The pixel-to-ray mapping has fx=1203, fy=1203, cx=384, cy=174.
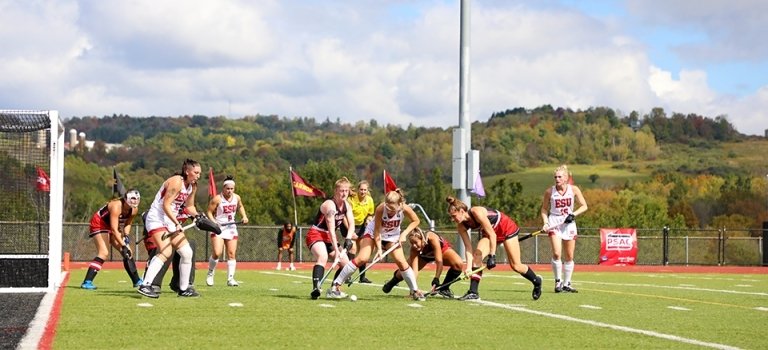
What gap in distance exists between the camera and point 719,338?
10648 millimetres

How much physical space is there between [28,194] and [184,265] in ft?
12.4

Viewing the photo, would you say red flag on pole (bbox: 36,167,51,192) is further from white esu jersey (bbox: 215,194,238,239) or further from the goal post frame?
white esu jersey (bbox: 215,194,238,239)

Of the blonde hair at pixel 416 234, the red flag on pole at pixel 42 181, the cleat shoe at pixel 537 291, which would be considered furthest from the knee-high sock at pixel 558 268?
the red flag on pole at pixel 42 181

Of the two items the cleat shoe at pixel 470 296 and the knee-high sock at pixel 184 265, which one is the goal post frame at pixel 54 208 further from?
the cleat shoe at pixel 470 296

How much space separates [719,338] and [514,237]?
5.42m

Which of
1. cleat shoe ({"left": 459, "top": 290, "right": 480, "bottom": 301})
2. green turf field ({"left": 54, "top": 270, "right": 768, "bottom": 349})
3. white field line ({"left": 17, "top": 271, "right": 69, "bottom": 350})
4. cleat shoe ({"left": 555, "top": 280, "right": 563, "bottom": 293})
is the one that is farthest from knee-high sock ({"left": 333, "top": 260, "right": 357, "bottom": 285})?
cleat shoe ({"left": 555, "top": 280, "right": 563, "bottom": 293})

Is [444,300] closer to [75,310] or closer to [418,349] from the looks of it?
[75,310]

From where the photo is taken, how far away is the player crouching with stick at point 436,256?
52.3 feet

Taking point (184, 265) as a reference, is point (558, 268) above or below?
below

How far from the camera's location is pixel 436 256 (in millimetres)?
16141

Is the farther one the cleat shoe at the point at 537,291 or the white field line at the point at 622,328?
the cleat shoe at the point at 537,291

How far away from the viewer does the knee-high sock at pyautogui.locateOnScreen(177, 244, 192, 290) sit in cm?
1534

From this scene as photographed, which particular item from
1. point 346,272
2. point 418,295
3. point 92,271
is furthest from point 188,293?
point 92,271

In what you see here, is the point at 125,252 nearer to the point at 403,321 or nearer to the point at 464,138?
the point at 403,321
